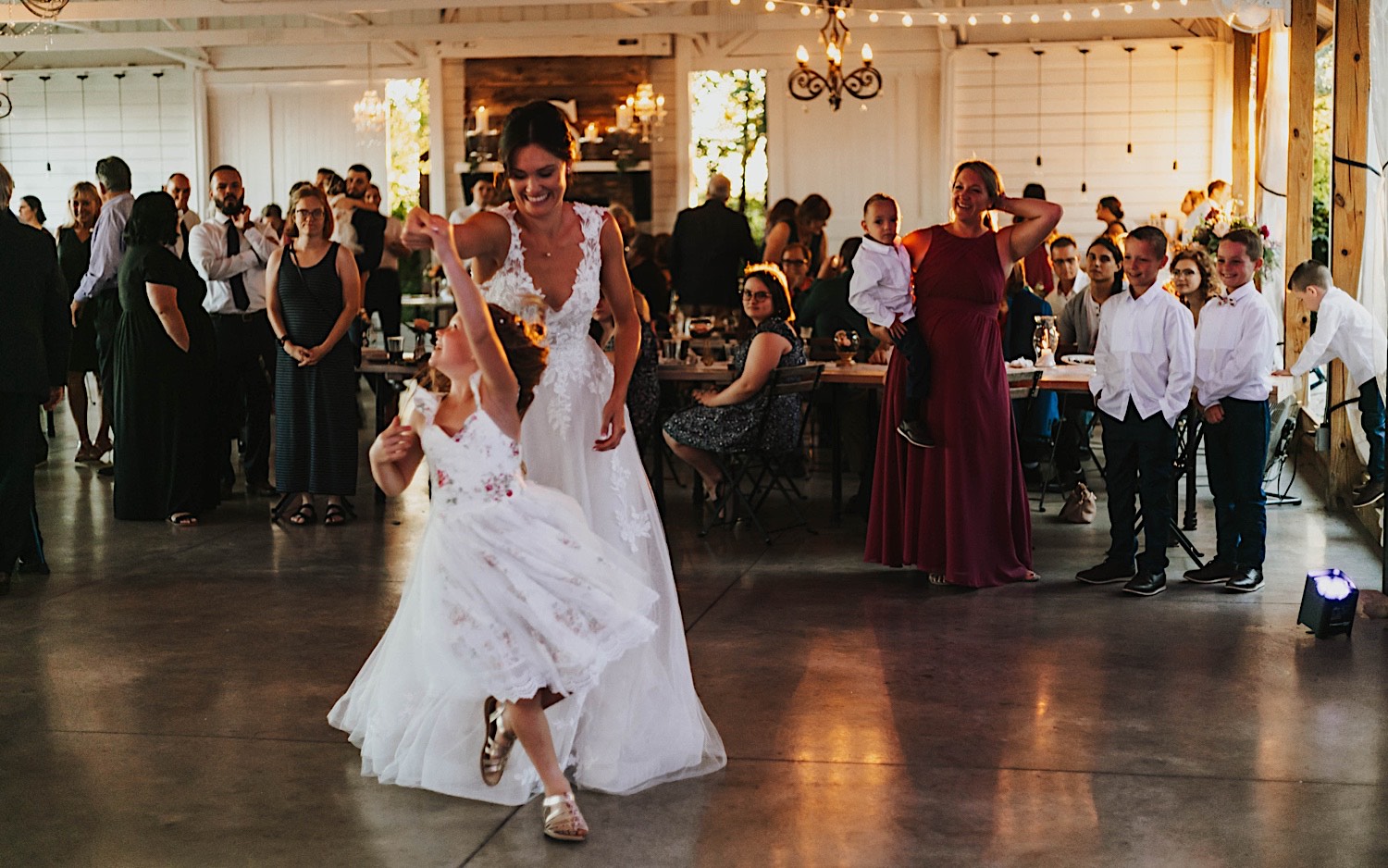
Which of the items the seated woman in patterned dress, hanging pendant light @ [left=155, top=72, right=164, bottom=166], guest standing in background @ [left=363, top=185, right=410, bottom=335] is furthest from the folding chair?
hanging pendant light @ [left=155, top=72, right=164, bottom=166]

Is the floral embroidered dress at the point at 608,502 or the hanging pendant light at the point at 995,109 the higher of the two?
the hanging pendant light at the point at 995,109

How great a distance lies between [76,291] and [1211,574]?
6.84m

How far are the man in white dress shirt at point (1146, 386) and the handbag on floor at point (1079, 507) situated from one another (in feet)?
4.66

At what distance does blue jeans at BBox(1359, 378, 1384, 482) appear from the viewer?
7.40m

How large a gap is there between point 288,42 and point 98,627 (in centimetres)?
1228

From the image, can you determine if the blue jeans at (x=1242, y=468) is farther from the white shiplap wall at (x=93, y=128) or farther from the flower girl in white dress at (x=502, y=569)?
the white shiplap wall at (x=93, y=128)

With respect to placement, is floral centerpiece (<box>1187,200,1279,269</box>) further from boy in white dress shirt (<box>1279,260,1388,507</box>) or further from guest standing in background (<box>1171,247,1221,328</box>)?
guest standing in background (<box>1171,247,1221,328</box>)

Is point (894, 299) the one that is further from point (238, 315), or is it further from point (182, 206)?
point (182, 206)

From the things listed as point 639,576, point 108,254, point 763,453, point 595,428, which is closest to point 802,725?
point 639,576

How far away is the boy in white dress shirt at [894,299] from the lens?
6043 millimetres

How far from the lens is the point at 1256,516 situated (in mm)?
6055

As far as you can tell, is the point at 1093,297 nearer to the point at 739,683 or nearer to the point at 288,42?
the point at 739,683

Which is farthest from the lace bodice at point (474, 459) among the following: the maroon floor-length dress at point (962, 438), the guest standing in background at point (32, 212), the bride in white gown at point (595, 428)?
the guest standing in background at point (32, 212)

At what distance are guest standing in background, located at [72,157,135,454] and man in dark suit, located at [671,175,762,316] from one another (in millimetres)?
4141
